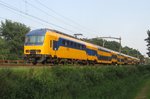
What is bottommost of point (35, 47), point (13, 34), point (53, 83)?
point (53, 83)

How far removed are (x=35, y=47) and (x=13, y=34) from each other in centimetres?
6168

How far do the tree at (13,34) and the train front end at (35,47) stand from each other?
56188 mm

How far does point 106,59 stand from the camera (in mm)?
58625

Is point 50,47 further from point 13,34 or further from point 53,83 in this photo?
point 13,34

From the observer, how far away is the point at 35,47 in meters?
29.3

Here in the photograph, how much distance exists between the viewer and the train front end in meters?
28.9

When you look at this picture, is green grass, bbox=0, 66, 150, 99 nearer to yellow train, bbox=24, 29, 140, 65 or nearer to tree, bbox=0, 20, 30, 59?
yellow train, bbox=24, 29, 140, 65

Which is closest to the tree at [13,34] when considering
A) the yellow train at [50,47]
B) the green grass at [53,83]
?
the yellow train at [50,47]

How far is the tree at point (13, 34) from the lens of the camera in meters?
86.2

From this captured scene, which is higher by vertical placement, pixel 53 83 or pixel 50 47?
pixel 50 47

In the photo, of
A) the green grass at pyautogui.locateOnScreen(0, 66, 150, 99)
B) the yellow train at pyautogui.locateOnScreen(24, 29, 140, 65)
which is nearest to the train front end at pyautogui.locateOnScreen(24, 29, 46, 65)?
the yellow train at pyautogui.locateOnScreen(24, 29, 140, 65)

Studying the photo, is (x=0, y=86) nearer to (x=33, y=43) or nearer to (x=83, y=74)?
(x=83, y=74)

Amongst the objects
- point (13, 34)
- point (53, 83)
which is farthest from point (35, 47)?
point (13, 34)

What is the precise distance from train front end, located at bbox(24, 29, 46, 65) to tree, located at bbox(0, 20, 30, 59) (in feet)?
184
